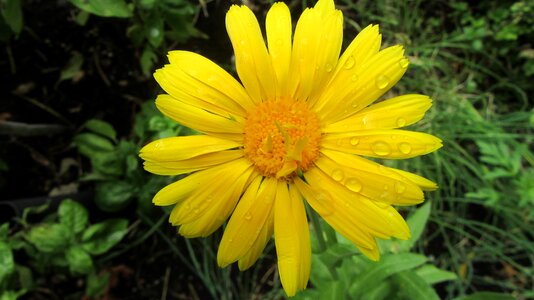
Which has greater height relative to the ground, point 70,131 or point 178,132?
point 178,132

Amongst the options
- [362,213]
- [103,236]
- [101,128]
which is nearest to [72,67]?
[101,128]

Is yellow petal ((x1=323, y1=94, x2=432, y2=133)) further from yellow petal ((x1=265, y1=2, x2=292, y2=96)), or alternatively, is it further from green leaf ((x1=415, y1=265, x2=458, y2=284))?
green leaf ((x1=415, y1=265, x2=458, y2=284))

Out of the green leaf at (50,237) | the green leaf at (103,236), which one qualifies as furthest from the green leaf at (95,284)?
the green leaf at (50,237)

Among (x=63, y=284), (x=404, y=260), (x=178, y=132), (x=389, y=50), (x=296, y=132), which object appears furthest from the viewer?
(x=63, y=284)

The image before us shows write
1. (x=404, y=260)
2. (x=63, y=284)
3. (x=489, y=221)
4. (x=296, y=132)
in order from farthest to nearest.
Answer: (x=489, y=221), (x=63, y=284), (x=404, y=260), (x=296, y=132)

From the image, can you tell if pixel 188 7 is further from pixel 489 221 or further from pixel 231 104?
pixel 489 221

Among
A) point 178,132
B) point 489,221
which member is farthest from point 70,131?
point 489,221

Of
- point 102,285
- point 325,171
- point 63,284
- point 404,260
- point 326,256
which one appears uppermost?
point 325,171
